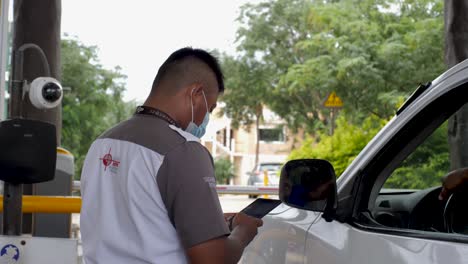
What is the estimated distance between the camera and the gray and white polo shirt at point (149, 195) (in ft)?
7.84

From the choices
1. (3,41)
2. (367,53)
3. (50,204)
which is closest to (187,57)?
(3,41)

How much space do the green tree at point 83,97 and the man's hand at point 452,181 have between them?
20.0 m

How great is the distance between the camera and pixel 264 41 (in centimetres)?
3112

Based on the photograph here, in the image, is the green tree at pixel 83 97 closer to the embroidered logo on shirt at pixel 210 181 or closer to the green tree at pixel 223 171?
the green tree at pixel 223 171

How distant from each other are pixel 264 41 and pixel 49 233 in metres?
25.8

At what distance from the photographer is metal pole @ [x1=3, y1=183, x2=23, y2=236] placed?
167 inches

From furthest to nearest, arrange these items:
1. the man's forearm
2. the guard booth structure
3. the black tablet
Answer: the guard booth structure → the black tablet → the man's forearm

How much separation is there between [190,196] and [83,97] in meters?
21.5

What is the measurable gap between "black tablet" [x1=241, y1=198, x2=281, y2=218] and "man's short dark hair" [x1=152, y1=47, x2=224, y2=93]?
0.46 m

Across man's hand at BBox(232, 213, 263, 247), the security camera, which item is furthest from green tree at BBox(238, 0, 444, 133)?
man's hand at BBox(232, 213, 263, 247)

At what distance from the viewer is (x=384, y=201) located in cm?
328

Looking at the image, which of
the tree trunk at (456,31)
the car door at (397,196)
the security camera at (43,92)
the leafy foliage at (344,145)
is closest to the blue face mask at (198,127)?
the car door at (397,196)

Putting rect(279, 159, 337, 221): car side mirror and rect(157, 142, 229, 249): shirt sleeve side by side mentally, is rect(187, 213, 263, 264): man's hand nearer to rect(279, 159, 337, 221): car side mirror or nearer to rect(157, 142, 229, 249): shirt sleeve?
rect(157, 142, 229, 249): shirt sleeve

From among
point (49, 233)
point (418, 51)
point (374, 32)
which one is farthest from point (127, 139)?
point (374, 32)
